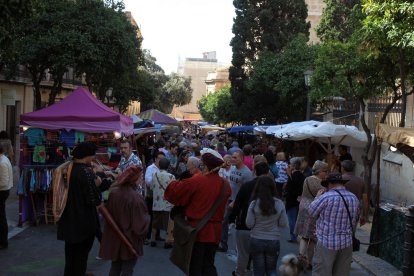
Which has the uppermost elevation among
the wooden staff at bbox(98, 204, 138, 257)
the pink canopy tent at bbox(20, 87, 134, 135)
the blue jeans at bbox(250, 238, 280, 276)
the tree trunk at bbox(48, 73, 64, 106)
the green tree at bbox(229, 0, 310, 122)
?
the green tree at bbox(229, 0, 310, 122)

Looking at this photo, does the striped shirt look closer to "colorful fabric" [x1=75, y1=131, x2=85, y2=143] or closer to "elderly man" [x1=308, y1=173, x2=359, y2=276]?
"elderly man" [x1=308, y1=173, x2=359, y2=276]

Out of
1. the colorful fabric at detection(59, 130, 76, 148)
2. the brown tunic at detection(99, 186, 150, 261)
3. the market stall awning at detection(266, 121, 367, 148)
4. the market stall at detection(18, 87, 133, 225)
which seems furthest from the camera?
the market stall awning at detection(266, 121, 367, 148)

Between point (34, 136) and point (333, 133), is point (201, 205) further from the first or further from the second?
point (333, 133)

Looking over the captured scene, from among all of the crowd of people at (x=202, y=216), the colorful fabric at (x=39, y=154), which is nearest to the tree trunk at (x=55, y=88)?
the colorful fabric at (x=39, y=154)

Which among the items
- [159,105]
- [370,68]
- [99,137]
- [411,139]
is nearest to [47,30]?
[99,137]

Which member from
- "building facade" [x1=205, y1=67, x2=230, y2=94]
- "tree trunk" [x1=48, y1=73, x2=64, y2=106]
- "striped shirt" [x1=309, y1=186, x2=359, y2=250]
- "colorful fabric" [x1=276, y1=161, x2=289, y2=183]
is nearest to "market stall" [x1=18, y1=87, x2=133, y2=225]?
"colorful fabric" [x1=276, y1=161, x2=289, y2=183]

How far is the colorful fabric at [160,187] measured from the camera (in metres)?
9.30

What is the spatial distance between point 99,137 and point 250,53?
20968 mm

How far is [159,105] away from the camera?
64375mm

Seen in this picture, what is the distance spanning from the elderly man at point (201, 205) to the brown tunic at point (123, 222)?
1.39 ft

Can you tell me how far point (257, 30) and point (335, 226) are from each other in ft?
90.5

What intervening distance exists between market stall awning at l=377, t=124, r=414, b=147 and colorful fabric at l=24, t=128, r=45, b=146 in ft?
21.8

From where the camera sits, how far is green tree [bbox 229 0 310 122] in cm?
3186

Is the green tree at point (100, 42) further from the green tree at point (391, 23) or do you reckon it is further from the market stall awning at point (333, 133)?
the green tree at point (391, 23)
